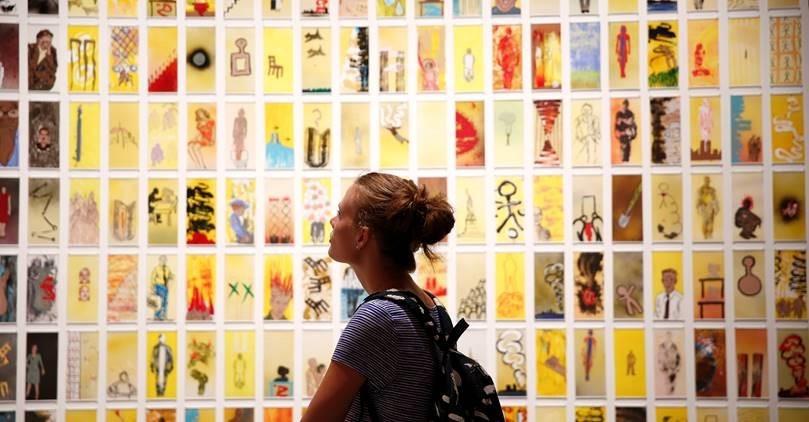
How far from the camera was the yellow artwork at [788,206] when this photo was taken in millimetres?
4363

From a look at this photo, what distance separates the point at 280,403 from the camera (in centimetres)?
434

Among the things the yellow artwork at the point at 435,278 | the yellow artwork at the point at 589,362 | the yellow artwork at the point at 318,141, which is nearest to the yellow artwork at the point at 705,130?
the yellow artwork at the point at 589,362

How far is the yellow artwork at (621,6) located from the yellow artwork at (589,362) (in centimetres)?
147

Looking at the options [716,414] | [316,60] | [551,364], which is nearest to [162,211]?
[316,60]

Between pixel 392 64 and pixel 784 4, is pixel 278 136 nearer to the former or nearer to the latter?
pixel 392 64

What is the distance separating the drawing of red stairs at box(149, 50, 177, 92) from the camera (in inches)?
173

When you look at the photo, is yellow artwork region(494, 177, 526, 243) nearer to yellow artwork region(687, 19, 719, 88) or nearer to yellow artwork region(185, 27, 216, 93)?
yellow artwork region(687, 19, 719, 88)

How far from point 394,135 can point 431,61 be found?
383 millimetres

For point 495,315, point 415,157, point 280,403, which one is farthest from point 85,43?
point 495,315

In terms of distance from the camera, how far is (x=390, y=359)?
2.31 m

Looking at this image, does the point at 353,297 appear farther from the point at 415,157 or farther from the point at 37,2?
the point at 37,2

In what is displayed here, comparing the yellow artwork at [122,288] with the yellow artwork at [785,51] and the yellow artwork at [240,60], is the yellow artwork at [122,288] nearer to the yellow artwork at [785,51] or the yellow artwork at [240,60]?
the yellow artwork at [240,60]

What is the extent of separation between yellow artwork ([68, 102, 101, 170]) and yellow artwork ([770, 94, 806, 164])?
3.10 meters

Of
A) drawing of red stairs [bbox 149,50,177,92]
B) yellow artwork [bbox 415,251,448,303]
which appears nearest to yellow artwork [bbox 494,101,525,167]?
yellow artwork [bbox 415,251,448,303]
